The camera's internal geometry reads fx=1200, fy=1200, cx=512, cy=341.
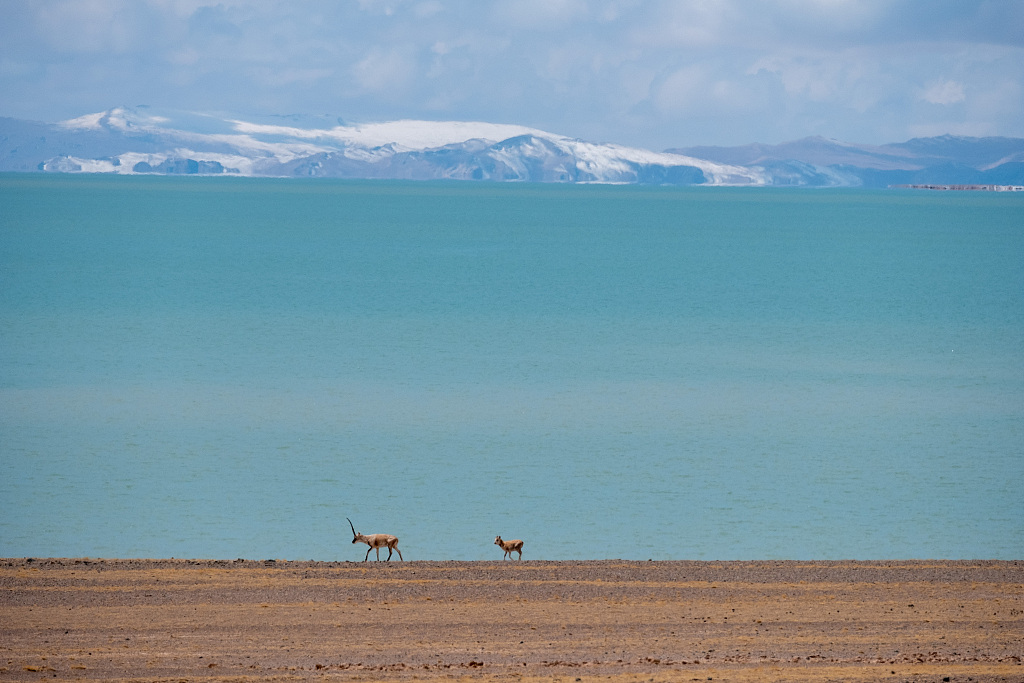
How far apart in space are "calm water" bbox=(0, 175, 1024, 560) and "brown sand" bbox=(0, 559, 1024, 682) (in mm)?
2179

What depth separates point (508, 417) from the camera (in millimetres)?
27812

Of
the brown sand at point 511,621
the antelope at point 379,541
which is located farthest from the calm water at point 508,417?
the brown sand at point 511,621

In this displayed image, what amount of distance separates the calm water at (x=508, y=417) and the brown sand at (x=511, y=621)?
7.15 ft

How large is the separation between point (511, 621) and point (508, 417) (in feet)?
47.2

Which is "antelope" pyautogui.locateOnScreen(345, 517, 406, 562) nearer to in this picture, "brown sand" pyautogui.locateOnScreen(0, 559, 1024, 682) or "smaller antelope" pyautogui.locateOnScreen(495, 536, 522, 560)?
"brown sand" pyautogui.locateOnScreen(0, 559, 1024, 682)

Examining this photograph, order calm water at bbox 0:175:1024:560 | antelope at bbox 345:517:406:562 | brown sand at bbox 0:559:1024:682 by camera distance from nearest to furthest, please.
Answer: brown sand at bbox 0:559:1024:682 < antelope at bbox 345:517:406:562 < calm water at bbox 0:175:1024:560

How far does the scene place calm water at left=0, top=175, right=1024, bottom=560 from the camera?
1938cm

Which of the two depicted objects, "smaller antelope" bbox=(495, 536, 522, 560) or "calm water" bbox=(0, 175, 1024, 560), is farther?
"calm water" bbox=(0, 175, 1024, 560)

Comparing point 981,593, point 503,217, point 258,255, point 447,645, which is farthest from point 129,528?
point 503,217

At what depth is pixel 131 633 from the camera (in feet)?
41.2

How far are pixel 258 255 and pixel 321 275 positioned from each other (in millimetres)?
17063

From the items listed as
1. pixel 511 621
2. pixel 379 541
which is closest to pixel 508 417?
pixel 379 541

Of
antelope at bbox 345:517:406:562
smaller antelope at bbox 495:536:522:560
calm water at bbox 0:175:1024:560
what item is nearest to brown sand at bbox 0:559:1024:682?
smaller antelope at bbox 495:536:522:560

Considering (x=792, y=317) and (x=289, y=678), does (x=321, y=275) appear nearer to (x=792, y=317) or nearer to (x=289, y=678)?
(x=792, y=317)
